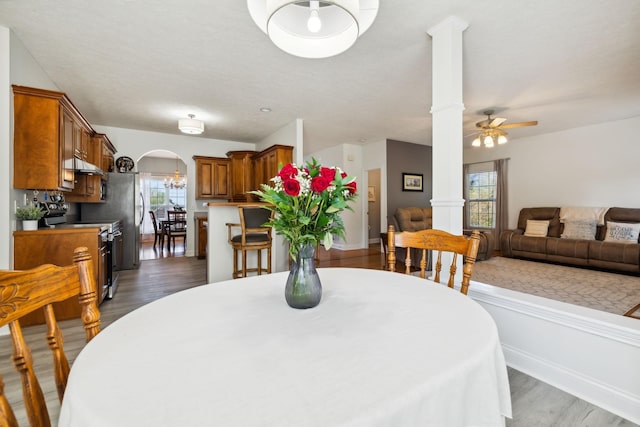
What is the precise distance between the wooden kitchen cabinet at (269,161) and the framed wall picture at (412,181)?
3002 millimetres

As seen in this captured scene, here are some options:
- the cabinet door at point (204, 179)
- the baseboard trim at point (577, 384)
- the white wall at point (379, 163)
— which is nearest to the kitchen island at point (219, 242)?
the cabinet door at point (204, 179)

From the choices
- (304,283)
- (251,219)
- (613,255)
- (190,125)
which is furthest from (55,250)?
(613,255)

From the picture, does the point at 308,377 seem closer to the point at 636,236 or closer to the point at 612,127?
the point at 636,236

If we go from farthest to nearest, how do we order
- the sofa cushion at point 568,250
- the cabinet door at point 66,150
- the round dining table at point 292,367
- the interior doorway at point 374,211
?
the interior doorway at point 374,211 < the sofa cushion at point 568,250 < the cabinet door at point 66,150 < the round dining table at point 292,367

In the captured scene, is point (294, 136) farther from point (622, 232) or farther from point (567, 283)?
point (622, 232)

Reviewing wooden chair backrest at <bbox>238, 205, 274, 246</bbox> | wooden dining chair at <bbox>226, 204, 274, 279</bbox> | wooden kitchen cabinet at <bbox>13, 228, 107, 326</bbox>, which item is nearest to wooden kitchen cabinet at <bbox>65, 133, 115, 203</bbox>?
wooden kitchen cabinet at <bbox>13, 228, 107, 326</bbox>

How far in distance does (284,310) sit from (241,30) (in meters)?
2.38

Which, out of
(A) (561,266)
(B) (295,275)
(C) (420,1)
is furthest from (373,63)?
(A) (561,266)

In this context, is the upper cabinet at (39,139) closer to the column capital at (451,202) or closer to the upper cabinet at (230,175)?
the upper cabinet at (230,175)

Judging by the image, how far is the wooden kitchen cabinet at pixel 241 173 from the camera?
6.32m

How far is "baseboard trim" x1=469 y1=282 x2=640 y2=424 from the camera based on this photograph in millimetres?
1427

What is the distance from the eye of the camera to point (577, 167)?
5.40m

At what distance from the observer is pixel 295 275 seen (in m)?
0.99

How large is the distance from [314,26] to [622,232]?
560cm
